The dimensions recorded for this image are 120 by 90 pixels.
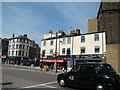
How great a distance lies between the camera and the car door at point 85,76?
7819 mm

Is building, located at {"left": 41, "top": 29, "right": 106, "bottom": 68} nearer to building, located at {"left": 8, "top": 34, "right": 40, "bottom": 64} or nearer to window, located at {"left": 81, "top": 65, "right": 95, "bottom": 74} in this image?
window, located at {"left": 81, "top": 65, "right": 95, "bottom": 74}

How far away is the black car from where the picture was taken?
7.13 meters

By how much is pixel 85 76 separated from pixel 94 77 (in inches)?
22.0

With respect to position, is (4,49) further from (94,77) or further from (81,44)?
(94,77)

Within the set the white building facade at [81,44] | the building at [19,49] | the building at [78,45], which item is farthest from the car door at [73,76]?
the building at [19,49]

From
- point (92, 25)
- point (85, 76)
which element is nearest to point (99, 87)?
point (85, 76)

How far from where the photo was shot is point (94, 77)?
7.66 metres

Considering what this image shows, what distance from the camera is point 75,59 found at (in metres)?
32.1

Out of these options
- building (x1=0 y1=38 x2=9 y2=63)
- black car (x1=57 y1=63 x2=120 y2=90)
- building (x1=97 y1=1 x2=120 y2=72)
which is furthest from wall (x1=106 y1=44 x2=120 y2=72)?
building (x1=0 y1=38 x2=9 y2=63)

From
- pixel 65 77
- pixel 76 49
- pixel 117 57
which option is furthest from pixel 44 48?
pixel 65 77

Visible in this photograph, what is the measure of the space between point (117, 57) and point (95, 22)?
14.6 metres

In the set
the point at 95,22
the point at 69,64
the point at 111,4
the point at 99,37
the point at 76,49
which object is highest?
the point at 111,4

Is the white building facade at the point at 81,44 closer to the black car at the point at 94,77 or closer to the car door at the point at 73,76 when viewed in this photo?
the car door at the point at 73,76

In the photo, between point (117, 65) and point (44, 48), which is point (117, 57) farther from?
point (44, 48)
